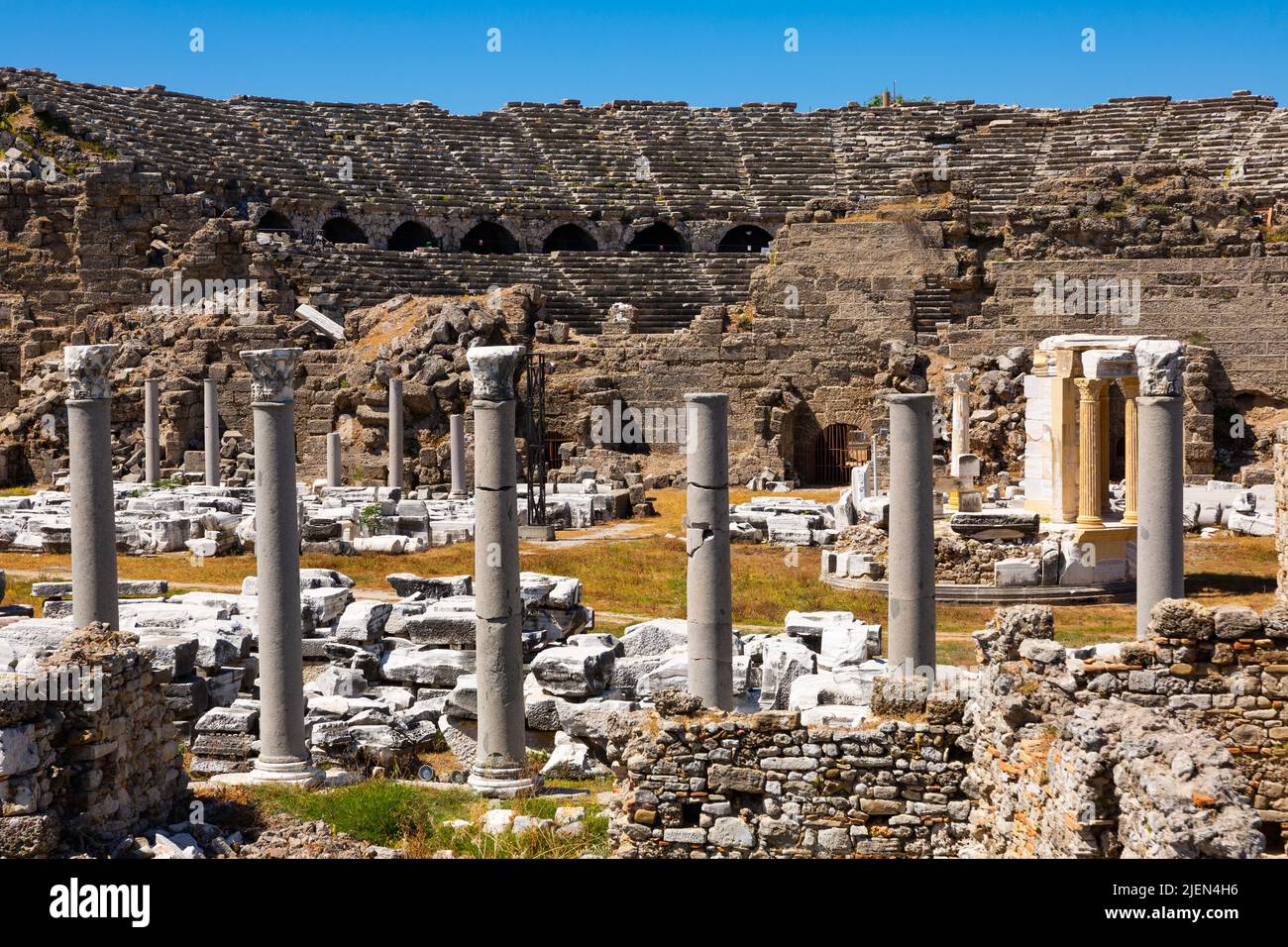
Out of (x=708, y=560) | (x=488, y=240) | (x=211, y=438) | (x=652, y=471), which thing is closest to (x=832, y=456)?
(x=652, y=471)

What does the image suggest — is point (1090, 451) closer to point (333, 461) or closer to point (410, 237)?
point (333, 461)

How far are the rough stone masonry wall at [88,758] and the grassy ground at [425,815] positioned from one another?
2.92 feet

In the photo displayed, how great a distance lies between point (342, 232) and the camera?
49438 mm

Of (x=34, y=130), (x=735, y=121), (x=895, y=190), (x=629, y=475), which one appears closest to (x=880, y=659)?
(x=629, y=475)

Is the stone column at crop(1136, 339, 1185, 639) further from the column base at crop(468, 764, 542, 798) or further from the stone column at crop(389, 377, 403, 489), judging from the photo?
the stone column at crop(389, 377, 403, 489)

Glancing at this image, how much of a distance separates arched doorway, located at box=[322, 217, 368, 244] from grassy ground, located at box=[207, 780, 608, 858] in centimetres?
3785

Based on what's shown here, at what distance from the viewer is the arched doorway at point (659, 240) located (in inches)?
1970

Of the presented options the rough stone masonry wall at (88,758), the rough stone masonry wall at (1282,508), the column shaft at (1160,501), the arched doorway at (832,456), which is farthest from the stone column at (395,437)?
the rough stone masonry wall at (88,758)

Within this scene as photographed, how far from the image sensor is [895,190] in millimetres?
46406

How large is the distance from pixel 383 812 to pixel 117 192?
Answer: 35075 millimetres

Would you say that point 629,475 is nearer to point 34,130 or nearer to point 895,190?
point 895,190

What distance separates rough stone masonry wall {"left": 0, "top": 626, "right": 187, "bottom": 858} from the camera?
9.77 metres

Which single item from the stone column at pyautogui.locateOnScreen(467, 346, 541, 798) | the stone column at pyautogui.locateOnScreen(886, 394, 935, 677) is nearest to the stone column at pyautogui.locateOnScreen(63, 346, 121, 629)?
the stone column at pyautogui.locateOnScreen(467, 346, 541, 798)

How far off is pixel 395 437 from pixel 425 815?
2244 cm
